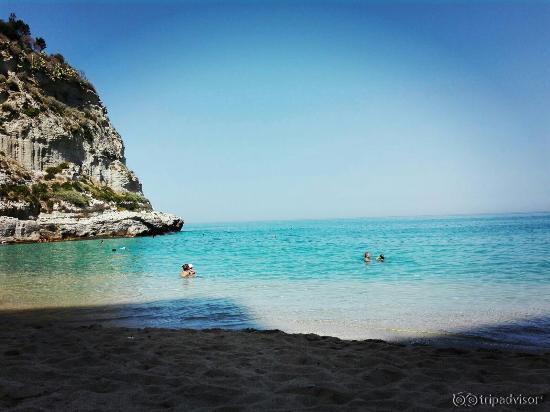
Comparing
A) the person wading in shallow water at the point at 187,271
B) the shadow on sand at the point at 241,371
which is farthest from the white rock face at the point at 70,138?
the shadow on sand at the point at 241,371

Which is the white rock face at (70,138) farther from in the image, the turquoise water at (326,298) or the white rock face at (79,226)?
the turquoise water at (326,298)

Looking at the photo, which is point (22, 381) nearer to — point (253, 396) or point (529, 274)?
point (253, 396)

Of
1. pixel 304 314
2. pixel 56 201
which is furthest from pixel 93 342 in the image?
pixel 56 201

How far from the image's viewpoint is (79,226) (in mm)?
58438

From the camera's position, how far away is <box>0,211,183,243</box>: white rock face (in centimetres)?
5031

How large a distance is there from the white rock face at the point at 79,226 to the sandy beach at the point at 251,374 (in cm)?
5111

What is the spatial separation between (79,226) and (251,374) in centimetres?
6044

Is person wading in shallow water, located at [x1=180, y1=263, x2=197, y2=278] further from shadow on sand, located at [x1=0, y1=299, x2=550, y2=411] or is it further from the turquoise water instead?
shadow on sand, located at [x1=0, y1=299, x2=550, y2=411]

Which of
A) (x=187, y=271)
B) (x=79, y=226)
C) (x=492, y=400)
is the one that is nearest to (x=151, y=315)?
(x=187, y=271)

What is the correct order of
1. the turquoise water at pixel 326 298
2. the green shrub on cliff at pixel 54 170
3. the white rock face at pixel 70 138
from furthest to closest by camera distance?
the green shrub on cliff at pixel 54 170
the white rock face at pixel 70 138
the turquoise water at pixel 326 298

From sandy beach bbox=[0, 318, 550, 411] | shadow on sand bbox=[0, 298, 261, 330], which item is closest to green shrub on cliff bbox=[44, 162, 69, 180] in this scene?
A: shadow on sand bbox=[0, 298, 261, 330]

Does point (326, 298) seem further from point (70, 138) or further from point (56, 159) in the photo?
point (70, 138)

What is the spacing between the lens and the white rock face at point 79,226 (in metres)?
50.3

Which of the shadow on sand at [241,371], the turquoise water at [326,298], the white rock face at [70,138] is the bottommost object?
the turquoise water at [326,298]
